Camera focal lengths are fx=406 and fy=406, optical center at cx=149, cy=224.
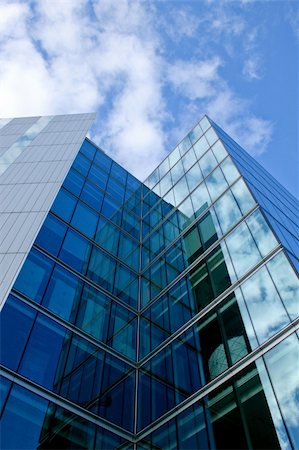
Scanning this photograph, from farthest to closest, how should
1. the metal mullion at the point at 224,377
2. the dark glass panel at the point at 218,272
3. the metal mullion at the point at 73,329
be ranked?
the dark glass panel at the point at 218,272, the metal mullion at the point at 73,329, the metal mullion at the point at 224,377

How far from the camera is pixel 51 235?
1775 centimetres

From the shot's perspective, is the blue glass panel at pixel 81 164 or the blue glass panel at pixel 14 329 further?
the blue glass panel at pixel 81 164

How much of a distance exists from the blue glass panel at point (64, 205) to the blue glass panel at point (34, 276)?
3.48m

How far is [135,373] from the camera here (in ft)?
54.0

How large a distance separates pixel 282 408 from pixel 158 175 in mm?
22226

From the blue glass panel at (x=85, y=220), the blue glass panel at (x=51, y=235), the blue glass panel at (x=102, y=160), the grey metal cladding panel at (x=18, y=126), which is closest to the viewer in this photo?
the blue glass panel at (x=51, y=235)

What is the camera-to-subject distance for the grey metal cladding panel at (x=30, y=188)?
50.4 feet

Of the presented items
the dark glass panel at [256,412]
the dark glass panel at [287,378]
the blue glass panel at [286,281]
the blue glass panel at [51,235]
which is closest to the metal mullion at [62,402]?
the dark glass panel at [256,412]

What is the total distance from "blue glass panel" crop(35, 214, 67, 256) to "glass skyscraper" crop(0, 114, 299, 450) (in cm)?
10

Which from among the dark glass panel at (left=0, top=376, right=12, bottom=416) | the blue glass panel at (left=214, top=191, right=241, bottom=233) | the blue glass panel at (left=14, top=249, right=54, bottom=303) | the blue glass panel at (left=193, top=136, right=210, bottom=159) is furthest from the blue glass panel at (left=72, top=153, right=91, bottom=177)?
the dark glass panel at (left=0, top=376, right=12, bottom=416)

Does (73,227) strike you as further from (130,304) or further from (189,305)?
(189,305)

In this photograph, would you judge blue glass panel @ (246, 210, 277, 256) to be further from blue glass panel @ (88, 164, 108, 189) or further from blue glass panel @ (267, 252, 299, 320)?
blue glass panel @ (88, 164, 108, 189)

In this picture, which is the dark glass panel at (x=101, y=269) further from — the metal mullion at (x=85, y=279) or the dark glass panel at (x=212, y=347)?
the dark glass panel at (x=212, y=347)

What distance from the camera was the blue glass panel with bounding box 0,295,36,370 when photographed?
40.6 ft
